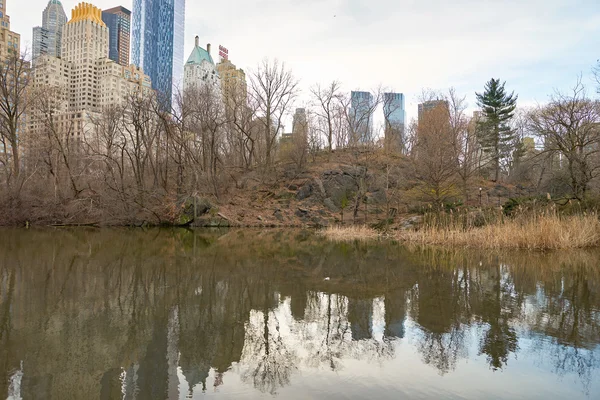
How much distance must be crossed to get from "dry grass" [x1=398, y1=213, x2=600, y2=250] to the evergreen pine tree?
89.7 feet

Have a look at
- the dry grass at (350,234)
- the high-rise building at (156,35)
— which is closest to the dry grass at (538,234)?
the dry grass at (350,234)

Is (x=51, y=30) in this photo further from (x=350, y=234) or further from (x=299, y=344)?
(x=299, y=344)

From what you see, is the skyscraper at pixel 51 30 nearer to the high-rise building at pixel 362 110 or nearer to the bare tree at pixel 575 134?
the high-rise building at pixel 362 110

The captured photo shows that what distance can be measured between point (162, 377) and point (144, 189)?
91.2 ft

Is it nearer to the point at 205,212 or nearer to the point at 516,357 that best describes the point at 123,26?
the point at 205,212

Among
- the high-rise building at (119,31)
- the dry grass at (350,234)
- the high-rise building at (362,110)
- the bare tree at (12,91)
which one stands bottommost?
the dry grass at (350,234)

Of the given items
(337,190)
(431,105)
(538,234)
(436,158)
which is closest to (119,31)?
(431,105)

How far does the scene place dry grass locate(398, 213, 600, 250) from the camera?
1368cm

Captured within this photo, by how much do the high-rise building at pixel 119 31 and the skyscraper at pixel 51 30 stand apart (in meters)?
32.3

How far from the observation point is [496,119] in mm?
40531

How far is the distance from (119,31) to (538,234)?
8428 inches

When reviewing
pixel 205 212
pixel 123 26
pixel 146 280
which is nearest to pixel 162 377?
pixel 146 280

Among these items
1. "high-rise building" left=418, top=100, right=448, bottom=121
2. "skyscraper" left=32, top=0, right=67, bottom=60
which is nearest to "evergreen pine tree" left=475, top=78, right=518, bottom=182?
"high-rise building" left=418, top=100, right=448, bottom=121

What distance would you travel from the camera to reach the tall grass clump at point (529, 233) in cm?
1370
